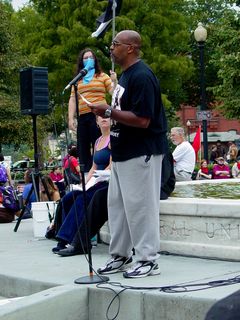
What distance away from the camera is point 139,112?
5383 mm

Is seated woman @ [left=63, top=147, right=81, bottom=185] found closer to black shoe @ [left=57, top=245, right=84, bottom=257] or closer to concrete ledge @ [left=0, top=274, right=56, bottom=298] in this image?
black shoe @ [left=57, top=245, right=84, bottom=257]

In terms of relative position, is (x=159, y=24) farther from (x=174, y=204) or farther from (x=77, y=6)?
(x=174, y=204)

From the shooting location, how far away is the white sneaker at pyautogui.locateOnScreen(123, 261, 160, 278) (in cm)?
559

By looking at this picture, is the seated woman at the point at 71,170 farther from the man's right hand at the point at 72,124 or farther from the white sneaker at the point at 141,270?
the white sneaker at the point at 141,270

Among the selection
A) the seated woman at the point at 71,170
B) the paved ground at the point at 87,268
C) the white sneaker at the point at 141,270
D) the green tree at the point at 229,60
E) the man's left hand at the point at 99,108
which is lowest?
the paved ground at the point at 87,268

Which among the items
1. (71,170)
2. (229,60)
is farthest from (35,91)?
(229,60)

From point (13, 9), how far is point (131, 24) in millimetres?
20510

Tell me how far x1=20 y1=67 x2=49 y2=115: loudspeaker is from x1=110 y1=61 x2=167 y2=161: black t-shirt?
4601 millimetres

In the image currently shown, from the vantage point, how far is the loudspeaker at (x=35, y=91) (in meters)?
10.1

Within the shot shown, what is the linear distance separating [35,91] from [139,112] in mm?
5015

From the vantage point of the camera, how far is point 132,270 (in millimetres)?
5613

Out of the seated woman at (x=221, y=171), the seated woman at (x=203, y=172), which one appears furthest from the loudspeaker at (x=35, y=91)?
the seated woman at (x=221, y=171)

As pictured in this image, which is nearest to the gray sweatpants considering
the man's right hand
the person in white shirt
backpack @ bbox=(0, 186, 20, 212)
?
the man's right hand

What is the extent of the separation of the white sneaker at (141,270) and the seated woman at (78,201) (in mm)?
1448
